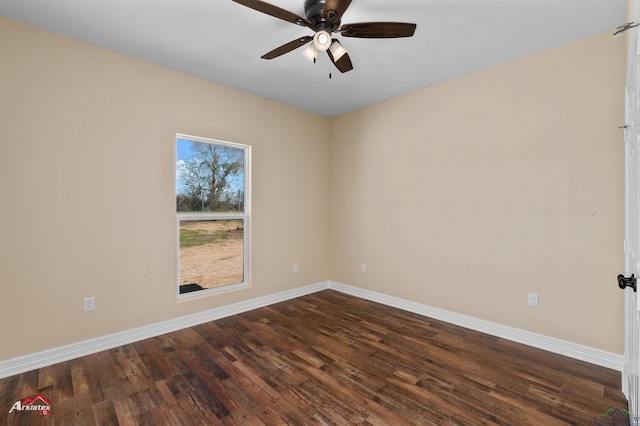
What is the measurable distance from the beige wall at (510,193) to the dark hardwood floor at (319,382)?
19.5 inches

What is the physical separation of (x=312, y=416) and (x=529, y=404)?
56.0 inches

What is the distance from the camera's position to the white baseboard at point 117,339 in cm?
235

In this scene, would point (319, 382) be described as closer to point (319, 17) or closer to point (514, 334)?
point (514, 334)

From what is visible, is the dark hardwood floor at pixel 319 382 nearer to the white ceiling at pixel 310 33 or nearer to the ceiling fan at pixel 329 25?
the ceiling fan at pixel 329 25

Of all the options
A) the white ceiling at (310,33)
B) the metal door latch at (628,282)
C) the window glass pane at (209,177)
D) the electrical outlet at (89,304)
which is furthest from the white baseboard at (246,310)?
the white ceiling at (310,33)

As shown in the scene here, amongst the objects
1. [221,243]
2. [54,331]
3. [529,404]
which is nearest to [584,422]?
[529,404]

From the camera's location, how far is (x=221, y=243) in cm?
366

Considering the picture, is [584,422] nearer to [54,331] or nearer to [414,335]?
[414,335]

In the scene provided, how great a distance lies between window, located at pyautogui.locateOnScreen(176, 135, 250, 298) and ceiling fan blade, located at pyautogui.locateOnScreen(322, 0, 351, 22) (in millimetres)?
2079

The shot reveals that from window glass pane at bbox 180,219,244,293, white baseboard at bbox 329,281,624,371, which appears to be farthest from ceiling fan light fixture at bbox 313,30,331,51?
white baseboard at bbox 329,281,624,371

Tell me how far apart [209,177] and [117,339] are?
1860mm

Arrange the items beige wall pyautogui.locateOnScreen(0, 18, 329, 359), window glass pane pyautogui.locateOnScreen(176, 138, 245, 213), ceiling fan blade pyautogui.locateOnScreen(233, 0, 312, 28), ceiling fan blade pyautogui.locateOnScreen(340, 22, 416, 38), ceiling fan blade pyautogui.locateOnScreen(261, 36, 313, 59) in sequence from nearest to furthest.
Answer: ceiling fan blade pyautogui.locateOnScreen(233, 0, 312, 28) → ceiling fan blade pyautogui.locateOnScreen(340, 22, 416, 38) → ceiling fan blade pyautogui.locateOnScreen(261, 36, 313, 59) → beige wall pyautogui.locateOnScreen(0, 18, 329, 359) → window glass pane pyautogui.locateOnScreen(176, 138, 245, 213)

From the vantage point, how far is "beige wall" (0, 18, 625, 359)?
2.40m

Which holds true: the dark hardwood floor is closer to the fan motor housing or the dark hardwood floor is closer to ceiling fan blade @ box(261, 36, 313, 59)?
ceiling fan blade @ box(261, 36, 313, 59)
